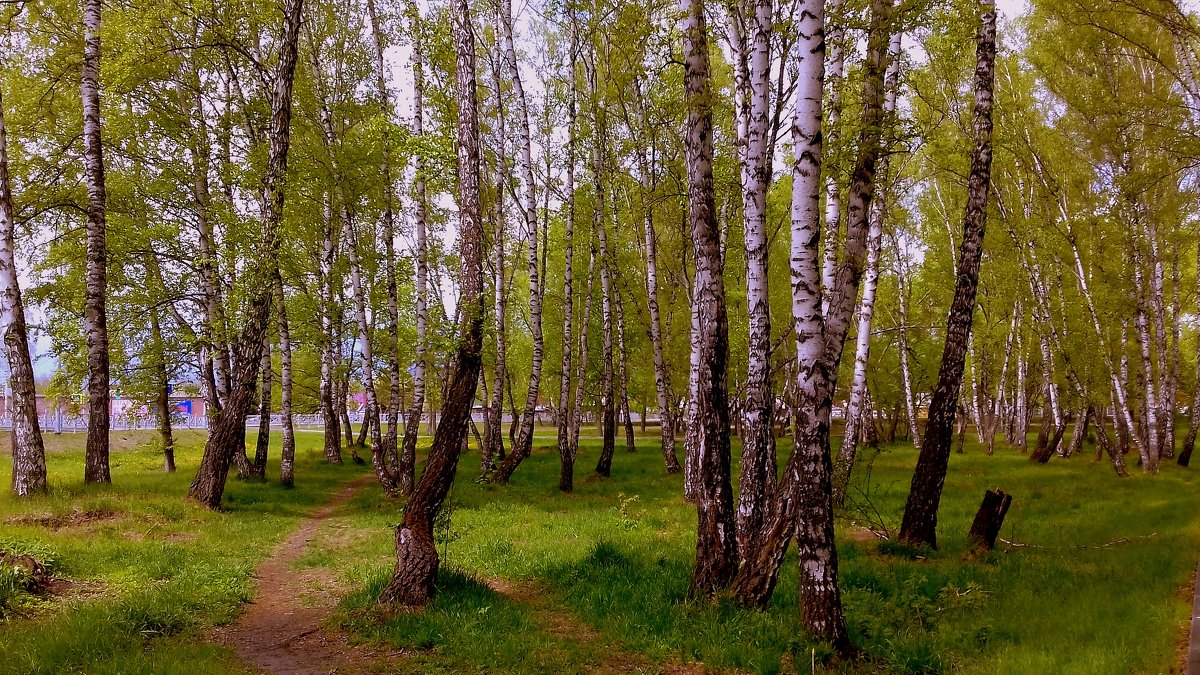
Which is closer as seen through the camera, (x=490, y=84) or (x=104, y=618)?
(x=104, y=618)

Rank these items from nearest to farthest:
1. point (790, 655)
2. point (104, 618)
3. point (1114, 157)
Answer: point (790, 655) < point (104, 618) < point (1114, 157)

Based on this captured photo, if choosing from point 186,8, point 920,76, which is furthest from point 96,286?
point 920,76

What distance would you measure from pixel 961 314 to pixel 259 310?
13.3m

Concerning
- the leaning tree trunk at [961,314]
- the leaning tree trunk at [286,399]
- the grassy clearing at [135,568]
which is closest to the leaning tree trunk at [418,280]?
the grassy clearing at [135,568]

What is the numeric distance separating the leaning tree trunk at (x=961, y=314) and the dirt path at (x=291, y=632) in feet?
26.7

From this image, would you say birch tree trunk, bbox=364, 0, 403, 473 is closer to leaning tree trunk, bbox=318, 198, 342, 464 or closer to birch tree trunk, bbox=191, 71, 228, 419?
leaning tree trunk, bbox=318, 198, 342, 464

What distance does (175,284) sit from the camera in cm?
1666

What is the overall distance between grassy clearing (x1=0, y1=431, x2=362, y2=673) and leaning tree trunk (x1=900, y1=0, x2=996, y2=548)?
9.43 meters

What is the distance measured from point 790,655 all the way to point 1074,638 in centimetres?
281

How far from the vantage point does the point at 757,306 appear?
6.84 metres

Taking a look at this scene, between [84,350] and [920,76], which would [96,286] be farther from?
[920,76]

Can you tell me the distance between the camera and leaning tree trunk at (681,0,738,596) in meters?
7.05

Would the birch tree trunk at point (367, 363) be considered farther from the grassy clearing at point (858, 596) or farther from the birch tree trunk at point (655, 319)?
the birch tree trunk at point (655, 319)

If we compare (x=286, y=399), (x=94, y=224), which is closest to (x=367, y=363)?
(x=286, y=399)
